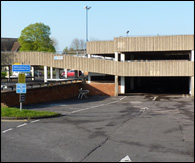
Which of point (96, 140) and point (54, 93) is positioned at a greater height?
point (54, 93)

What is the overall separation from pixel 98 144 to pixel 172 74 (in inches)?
998

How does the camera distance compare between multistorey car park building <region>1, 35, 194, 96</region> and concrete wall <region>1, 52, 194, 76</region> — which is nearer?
multistorey car park building <region>1, 35, 194, 96</region>

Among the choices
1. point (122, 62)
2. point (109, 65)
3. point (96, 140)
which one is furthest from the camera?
point (109, 65)

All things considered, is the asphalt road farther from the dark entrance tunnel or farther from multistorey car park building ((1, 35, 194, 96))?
the dark entrance tunnel

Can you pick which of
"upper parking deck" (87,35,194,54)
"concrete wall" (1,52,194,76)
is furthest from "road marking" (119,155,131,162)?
"upper parking deck" (87,35,194,54)

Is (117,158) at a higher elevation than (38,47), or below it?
below

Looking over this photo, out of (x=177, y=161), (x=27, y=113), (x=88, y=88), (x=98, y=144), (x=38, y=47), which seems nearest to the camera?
(x=177, y=161)

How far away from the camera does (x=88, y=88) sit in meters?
37.2

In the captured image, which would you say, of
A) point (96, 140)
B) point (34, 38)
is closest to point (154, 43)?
point (96, 140)

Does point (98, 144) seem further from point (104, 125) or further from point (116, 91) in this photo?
point (116, 91)

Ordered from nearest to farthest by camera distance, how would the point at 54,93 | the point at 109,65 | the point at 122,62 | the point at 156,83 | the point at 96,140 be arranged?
the point at 96,140 < the point at 54,93 < the point at 122,62 < the point at 109,65 < the point at 156,83

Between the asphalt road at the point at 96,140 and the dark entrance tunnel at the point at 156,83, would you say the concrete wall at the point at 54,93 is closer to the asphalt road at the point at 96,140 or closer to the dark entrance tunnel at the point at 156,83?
the asphalt road at the point at 96,140

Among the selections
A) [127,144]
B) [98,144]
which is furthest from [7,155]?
[127,144]

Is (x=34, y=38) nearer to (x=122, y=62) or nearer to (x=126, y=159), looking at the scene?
(x=122, y=62)
